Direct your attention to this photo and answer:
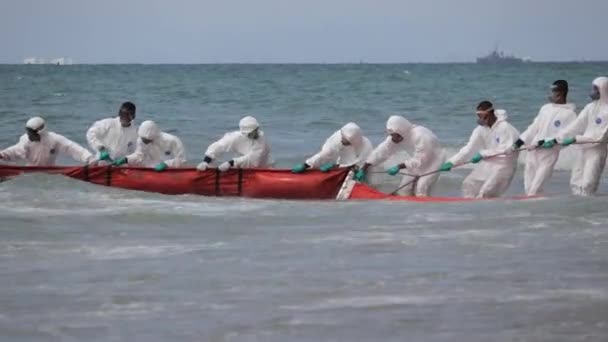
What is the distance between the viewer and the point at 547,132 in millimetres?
14648

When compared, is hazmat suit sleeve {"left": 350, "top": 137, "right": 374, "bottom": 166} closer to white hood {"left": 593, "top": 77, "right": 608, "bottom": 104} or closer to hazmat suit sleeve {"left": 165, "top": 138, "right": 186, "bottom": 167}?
hazmat suit sleeve {"left": 165, "top": 138, "right": 186, "bottom": 167}

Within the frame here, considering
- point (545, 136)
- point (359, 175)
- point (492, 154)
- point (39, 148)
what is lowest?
point (359, 175)

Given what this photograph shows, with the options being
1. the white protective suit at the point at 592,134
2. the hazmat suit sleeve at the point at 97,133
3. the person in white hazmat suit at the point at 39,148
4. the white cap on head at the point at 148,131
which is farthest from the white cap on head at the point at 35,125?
the white protective suit at the point at 592,134

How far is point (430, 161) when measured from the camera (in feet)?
49.0

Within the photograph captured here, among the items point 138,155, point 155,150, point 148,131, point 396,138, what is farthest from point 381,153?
point 138,155

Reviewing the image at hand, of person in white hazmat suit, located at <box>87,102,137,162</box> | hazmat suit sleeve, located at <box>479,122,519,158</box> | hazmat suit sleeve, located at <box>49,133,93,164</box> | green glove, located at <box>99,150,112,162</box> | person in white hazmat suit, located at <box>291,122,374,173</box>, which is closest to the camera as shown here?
hazmat suit sleeve, located at <box>479,122,519,158</box>

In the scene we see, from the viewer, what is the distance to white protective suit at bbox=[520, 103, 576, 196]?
573 inches

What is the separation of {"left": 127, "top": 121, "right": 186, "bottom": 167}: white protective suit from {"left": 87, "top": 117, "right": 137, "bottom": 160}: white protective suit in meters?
0.36

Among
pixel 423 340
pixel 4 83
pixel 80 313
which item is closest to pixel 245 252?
pixel 80 313

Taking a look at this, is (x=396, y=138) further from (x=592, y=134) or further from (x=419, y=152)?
(x=592, y=134)

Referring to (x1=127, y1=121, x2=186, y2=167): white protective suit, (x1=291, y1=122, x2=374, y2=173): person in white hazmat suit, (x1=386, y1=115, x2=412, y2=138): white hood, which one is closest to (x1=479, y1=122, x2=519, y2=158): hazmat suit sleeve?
(x1=386, y1=115, x2=412, y2=138): white hood

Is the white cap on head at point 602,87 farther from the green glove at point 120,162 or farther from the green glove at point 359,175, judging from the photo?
the green glove at point 120,162

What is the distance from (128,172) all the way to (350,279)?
6001mm

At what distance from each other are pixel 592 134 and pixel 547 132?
66cm
